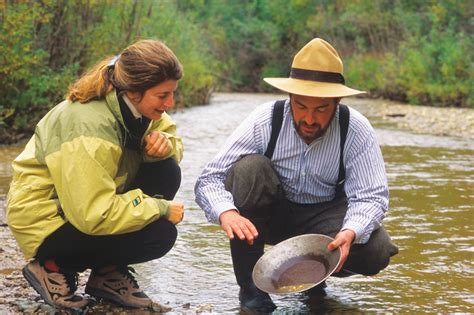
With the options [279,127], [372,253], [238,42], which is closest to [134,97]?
[279,127]

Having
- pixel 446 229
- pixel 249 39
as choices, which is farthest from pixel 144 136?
pixel 249 39

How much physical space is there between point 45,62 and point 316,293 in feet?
27.4

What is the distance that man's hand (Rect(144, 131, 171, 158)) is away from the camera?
3656 millimetres

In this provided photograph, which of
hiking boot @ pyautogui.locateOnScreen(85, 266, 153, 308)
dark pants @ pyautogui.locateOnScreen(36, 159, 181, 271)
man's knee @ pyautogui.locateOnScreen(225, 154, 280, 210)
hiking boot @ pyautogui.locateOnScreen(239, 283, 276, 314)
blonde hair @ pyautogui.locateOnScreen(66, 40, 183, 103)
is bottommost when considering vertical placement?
hiking boot @ pyautogui.locateOnScreen(85, 266, 153, 308)

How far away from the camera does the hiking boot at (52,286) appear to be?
3607mm

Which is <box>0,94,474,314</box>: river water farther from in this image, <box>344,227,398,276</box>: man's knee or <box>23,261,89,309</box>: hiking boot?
<box>23,261,89,309</box>: hiking boot

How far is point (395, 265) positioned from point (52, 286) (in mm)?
1936

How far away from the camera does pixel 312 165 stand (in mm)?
3771

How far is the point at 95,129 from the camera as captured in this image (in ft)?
11.1

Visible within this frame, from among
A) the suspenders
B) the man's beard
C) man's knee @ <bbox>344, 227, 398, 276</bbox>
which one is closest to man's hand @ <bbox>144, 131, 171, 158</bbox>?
the suspenders

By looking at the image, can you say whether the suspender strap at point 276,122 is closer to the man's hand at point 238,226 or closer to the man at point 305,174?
the man at point 305,174

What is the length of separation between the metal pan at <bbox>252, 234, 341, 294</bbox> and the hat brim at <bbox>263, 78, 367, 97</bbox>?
1.88 feet

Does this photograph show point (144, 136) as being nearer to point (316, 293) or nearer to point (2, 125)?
point (316, 293)

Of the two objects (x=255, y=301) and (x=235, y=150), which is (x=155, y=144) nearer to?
(x=235, y=150)
